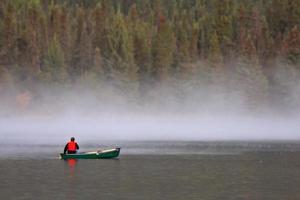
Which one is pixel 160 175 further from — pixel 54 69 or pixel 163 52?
pixel 163 52

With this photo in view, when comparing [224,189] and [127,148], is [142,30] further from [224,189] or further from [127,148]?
[224,189]

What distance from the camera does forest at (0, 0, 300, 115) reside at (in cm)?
15475

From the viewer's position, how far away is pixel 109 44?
6457 inches

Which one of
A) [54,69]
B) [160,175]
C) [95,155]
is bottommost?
[160,175]

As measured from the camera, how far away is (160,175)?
56375 millimetres

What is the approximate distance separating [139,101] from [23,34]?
83.9ft

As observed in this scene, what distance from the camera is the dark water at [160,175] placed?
47312 mm

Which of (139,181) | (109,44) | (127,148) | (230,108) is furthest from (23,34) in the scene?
(139,181)

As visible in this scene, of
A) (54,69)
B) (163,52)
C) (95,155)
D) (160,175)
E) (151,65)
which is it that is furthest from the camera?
(151,65)

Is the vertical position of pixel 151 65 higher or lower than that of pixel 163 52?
lower

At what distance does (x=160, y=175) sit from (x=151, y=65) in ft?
372

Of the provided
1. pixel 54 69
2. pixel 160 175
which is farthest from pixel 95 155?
pixel 54 69

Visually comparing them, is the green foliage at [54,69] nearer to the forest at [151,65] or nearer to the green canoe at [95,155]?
the forest at [151,65]

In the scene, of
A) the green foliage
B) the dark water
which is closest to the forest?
the green foliage
